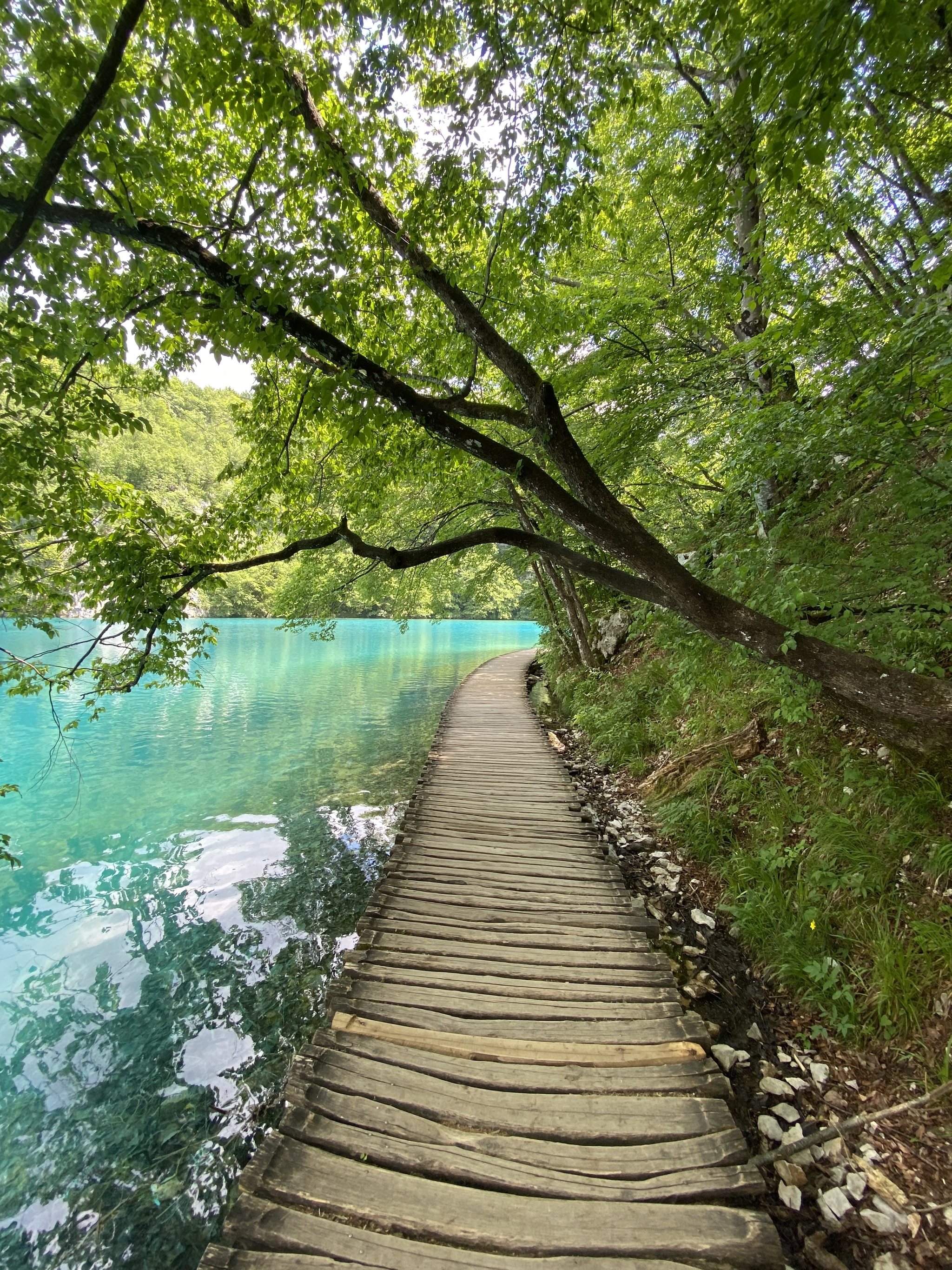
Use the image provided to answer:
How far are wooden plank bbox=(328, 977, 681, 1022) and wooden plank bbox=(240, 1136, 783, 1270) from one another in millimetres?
1018

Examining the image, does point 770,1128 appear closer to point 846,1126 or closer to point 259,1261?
point 846,1126

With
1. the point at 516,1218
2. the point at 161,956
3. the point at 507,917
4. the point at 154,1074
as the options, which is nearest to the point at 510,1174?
the point at 516,1218

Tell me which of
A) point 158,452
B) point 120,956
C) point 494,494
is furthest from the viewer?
point 158,452

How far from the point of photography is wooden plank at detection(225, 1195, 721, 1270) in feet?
6.19

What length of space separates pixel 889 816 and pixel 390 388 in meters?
5.18

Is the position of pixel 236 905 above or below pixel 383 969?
below

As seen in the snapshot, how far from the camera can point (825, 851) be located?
3.83 meters

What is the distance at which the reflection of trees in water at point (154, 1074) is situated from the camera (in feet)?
9.07

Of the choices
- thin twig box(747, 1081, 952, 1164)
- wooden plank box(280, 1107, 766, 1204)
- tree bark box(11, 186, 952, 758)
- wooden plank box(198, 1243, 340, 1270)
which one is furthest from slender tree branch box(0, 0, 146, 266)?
thin twig box(747, 1081, 952, 1164)

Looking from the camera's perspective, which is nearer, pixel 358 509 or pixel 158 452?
pixel 358 509

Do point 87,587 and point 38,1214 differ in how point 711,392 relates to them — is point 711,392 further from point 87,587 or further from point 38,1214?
point 38,1214

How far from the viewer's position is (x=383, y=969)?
12.0 ft

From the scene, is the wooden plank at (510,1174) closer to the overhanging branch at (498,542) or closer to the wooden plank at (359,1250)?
the wooden plank at (359,1250)

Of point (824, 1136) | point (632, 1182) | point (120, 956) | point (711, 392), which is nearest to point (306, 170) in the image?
point (711, 392)
